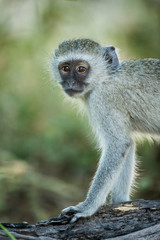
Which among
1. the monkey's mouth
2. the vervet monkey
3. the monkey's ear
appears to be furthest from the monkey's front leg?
the monkey's ear

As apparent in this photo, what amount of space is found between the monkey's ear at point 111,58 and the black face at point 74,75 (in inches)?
14.1

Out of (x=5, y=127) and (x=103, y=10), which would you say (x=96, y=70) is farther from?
(x=103, y=10)

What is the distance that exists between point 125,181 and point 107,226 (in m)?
1.36

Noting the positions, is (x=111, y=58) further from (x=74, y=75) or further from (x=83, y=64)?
(x=74, y=75)

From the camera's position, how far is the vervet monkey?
5.63 meters

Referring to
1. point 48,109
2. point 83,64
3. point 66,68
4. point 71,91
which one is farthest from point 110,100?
point 48,109

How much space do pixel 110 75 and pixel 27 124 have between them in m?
4.48

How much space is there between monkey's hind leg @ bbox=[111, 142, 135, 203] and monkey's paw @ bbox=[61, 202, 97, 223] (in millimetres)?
1080

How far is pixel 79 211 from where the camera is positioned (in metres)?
5.31

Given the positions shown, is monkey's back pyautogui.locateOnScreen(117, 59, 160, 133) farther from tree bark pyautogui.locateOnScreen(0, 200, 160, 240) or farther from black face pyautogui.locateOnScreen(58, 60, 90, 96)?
tree bark pyautogui.locateOnScreen(0, 200, 160, 240)

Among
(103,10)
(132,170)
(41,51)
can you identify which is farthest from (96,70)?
(103,10)

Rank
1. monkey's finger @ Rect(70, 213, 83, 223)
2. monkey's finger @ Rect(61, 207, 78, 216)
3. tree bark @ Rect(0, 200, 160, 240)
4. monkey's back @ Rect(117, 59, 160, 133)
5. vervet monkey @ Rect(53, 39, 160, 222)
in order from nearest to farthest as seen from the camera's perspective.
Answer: tree bark @ Rect(0, 200, 160, 240) → monkey's finger @ Rect(70, 213, 83, 223) → monkey's finger @ Rect(61, 207, 78, 216) → vervet monkey @ Rect(53, 39, 160, 222) → monkey's back @ Rect(117, 59, 160, 133)

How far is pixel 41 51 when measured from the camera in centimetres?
1154

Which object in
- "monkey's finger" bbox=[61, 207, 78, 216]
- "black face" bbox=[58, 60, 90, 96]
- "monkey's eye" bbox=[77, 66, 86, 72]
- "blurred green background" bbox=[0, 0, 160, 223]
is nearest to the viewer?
"monkey's finger" bbox=[61, 207, 78, 216]
